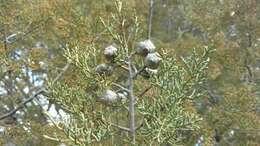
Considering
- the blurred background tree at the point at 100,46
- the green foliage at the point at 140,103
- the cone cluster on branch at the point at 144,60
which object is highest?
the cone cluster on branch at the point at 144,60

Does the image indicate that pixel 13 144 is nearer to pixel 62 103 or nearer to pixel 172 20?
pixel 62 103

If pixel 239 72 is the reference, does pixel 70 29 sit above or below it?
above

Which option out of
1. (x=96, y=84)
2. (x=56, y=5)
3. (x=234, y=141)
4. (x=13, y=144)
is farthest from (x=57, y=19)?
(x=96, y=84)

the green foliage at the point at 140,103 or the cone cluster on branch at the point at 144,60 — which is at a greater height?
the cone cluster on branch at the point at 144,60

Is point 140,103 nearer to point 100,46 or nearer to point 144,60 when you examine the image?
point 144,60

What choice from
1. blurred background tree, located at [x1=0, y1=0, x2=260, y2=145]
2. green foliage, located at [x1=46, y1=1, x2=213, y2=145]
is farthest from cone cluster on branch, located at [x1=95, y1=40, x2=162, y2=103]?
blurred background tree, located at [x1=0, y1=0, x2=260, y2=145]

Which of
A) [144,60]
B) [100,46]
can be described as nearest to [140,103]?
[144,60]

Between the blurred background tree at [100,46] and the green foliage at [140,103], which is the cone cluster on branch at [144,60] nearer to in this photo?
the green foliage at [140,103]

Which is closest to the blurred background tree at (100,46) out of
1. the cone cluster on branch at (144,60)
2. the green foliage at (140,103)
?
the green foliage at (140,103)

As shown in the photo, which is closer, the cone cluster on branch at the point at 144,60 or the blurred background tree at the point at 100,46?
the cone cluster on branch at the point at 144,60

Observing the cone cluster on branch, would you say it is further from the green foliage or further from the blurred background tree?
the blurred background tree

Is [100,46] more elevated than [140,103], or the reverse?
[140,103]
